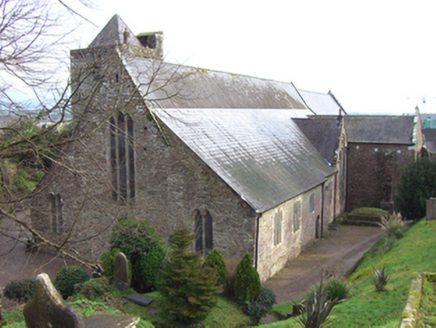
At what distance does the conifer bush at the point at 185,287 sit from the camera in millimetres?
12094

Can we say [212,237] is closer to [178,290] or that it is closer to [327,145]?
[178,290]

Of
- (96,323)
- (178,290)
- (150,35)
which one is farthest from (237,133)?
(96,323)

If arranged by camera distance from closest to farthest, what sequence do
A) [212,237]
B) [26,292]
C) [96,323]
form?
[96,323]
[26,292]
[212,237]

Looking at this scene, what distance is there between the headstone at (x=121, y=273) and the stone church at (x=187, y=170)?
149 centimetres

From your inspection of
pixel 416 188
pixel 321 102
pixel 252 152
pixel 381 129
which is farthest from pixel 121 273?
pixel 321 102

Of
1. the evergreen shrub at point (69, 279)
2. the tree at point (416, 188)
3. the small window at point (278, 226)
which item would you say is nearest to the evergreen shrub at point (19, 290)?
the evergreen shrub at point (69, 279)

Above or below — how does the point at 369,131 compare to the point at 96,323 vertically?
above

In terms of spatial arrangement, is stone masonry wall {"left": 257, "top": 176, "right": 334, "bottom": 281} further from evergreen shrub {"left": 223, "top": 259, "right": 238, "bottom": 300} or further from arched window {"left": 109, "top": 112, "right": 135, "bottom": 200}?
arched window {"left": 109, "top": 112, "right": 135, "bottom": 200}

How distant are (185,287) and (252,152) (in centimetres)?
1056

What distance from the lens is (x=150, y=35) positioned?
24234 millimetres

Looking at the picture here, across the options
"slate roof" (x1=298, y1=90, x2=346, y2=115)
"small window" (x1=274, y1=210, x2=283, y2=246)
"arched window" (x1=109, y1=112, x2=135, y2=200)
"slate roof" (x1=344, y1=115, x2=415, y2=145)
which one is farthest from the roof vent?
"slate roof" (x1=298, y1=90, x2=346, y2=115)

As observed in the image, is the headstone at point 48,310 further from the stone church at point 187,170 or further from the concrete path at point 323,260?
the concrete path at point 323,260

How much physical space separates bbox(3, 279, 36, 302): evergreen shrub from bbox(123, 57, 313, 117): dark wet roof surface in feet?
29.1

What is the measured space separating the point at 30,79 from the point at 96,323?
555cm
